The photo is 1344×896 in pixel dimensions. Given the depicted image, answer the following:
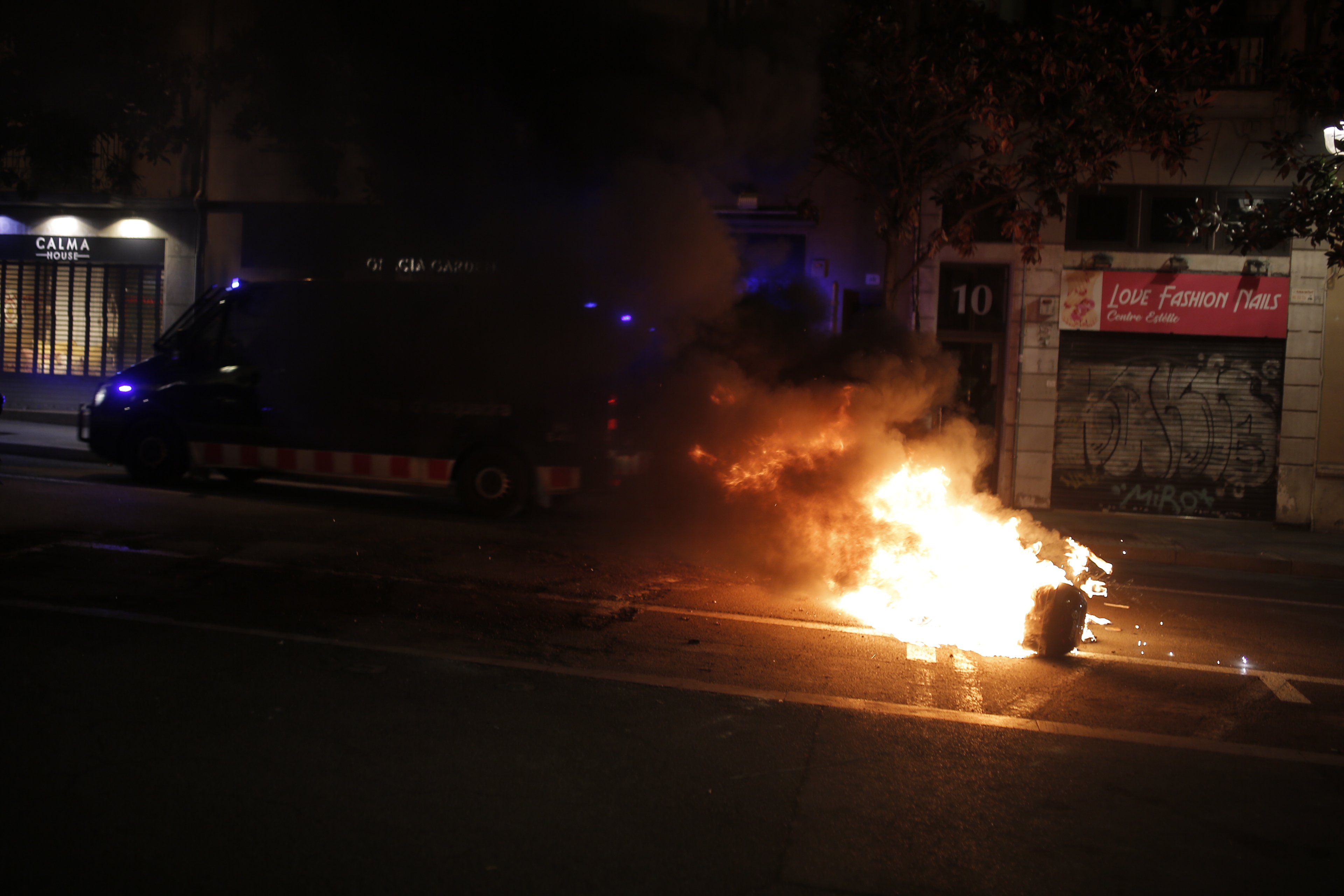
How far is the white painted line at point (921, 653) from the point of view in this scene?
18.1ft

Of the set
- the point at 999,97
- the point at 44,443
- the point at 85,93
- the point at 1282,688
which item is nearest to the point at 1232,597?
the point at 1282,688

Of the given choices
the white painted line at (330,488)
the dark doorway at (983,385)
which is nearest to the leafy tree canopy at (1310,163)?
the dark doorway at (983,385)

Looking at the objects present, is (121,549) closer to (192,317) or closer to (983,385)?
(192,317)

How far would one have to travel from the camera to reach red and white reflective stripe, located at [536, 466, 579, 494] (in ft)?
30.1

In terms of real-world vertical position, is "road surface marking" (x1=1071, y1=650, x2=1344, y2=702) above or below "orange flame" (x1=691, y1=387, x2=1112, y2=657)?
below

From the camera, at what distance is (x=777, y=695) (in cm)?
477

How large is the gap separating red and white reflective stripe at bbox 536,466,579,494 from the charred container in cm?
469

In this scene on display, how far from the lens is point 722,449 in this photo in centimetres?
861

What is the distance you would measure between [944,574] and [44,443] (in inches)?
476

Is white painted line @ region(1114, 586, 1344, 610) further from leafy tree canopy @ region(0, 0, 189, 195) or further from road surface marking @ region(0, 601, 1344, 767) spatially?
leafy tree canopy @ region(0, 0, 189, 195)

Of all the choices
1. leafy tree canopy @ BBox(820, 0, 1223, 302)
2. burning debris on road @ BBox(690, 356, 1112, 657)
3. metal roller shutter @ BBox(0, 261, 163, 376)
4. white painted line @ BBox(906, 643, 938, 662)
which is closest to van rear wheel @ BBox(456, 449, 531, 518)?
burning debris on road @ BBox(690, 356, 1112, 657)

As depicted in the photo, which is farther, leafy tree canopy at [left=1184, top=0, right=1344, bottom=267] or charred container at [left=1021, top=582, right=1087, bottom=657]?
leafy tree canopy at [left=1184, top=0, right=1344, bottom=267]

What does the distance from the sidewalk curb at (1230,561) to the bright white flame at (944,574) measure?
3114 millimetres

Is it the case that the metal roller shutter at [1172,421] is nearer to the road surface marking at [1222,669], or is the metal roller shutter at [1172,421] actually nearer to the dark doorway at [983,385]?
the dark doorway at [983,385]
